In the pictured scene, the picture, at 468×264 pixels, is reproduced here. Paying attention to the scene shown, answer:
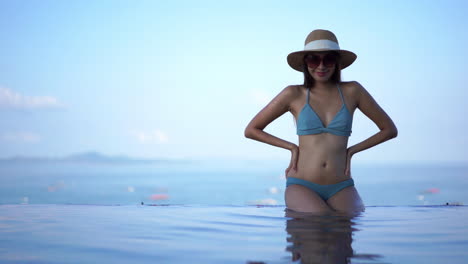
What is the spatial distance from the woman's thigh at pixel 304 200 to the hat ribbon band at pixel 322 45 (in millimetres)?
1269

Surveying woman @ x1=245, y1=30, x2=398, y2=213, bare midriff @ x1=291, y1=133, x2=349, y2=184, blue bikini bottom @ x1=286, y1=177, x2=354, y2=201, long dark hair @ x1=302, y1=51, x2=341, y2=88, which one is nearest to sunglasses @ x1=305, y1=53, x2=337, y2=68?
woman @ x1=245, y1=30, x2=398, y2=213

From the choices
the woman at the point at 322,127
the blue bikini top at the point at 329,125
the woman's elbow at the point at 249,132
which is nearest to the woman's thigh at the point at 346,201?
the woman at the point at 322,127

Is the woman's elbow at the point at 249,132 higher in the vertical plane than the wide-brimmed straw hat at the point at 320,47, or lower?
lower

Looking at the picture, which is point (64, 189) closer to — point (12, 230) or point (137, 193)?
point (137, 193)

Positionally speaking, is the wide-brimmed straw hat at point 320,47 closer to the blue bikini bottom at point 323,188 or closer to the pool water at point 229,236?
the blue bikini bottom at point 323,188

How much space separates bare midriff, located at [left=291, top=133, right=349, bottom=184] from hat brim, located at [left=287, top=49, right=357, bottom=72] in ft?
2.63

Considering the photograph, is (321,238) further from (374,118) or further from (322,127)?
(374,118)

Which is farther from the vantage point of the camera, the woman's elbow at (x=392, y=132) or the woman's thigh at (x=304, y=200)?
the woman's elbow at (x=392, y=132)

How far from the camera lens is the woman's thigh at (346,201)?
4590 millimetres

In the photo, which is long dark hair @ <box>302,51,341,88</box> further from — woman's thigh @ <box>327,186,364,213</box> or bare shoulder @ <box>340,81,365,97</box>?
woman's thigh @ <box>327,186,364,213</box>

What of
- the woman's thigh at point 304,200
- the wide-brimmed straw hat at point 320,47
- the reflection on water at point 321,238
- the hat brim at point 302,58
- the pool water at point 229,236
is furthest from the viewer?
→ the hat brim at point 302,58

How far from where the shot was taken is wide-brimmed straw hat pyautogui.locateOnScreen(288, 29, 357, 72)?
469cm

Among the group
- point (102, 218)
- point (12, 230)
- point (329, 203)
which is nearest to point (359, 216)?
point (329, 203)

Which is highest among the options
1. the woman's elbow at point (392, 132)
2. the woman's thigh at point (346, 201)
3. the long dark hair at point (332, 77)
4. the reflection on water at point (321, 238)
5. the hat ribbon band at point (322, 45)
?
the hat ribbon band at point (322, 45)
